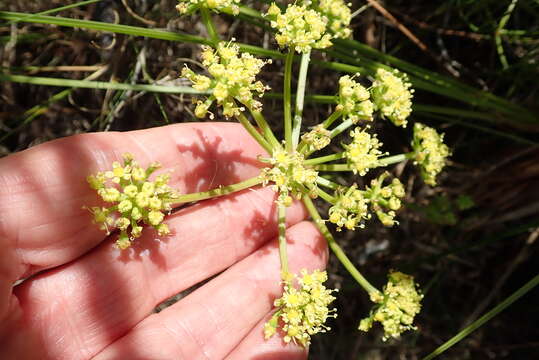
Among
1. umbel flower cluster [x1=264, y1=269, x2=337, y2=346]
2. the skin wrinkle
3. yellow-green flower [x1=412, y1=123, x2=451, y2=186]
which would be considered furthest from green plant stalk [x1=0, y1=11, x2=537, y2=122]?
the skin wrinkle

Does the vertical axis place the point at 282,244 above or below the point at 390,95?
below

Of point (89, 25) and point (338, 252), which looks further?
point (338, 252)

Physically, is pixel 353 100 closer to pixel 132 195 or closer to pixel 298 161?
pixel 298 161

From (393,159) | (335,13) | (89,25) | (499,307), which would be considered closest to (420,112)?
(393,159)

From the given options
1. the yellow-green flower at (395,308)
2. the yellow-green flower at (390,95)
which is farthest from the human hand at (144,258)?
the yellow-green flower at (390,95)

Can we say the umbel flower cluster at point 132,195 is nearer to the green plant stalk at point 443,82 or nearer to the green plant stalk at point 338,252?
the green plant stalk at point 338,252

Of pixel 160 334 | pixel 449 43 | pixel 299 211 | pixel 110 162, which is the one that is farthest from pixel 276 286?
pixel 449 43

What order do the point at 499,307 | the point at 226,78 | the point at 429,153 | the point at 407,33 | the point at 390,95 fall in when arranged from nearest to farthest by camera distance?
1. the point at 226,78
2. the point at 499,307
3. the point at 390,95
4. the point at 429,153
5. the point at 407,33
